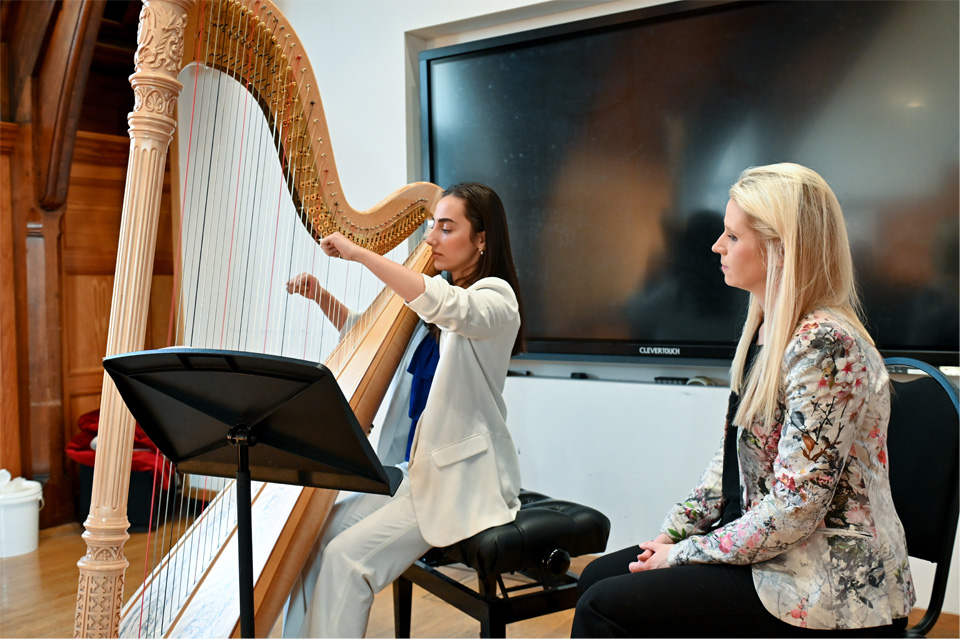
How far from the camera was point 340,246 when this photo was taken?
1716 millimetres

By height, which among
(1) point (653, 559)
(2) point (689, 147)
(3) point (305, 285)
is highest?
(2) point (689, 147)

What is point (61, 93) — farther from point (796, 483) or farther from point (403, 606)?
point (796, 483)

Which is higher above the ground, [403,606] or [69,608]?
[403,606]

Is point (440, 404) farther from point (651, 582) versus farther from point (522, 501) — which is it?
point (651, 582)

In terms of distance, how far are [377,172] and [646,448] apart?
167cm

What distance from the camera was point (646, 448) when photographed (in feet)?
10.1

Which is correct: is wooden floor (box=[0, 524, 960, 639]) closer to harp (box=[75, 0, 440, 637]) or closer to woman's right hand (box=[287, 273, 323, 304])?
harp (box=[75, 0, 440, 637])

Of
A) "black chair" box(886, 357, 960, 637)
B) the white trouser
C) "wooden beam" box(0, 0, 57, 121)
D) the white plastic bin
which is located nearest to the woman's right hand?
the white trouser

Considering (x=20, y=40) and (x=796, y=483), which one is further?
(x=20, y=40)

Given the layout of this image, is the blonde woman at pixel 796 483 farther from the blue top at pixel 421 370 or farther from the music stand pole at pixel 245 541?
the blue top at pixel 421 370

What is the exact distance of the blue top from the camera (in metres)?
2.23

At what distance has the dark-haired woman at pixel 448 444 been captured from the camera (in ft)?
5.86

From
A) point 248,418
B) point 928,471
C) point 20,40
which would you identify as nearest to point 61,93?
→ point 20,40

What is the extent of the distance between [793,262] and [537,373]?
2.14m
